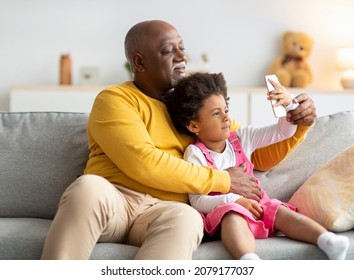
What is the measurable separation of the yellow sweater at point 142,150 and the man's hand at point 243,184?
5 cm

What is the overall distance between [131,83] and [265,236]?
29.7 inches

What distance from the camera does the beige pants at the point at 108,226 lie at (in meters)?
1.87

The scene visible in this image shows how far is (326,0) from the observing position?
566 centimetres

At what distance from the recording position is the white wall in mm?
5504


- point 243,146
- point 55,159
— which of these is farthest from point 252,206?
point 55,159

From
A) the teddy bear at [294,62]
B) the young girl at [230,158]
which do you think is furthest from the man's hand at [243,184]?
the teddy bear at [294,62]

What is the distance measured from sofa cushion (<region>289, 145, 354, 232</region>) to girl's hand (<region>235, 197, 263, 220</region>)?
7.3 inches

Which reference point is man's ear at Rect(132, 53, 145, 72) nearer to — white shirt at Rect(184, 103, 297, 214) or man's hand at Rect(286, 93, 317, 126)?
white shirt at Rect(184, 103, 297, 214)

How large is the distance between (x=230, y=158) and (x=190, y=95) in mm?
270

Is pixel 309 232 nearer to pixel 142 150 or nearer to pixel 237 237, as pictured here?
pixel 237 237

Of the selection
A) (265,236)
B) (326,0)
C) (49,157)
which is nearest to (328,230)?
(265,236)

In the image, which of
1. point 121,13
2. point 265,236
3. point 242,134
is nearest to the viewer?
point 265,236
